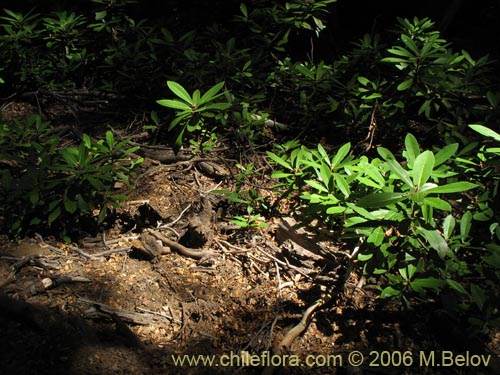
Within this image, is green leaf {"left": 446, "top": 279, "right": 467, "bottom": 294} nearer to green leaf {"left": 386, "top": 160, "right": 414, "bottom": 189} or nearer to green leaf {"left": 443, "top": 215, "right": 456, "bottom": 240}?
green leaf {"left": 443, "top": 215, "right": 456, "bottom": 240}

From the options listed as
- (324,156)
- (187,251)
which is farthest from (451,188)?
(187,251)

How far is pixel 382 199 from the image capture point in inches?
63.6

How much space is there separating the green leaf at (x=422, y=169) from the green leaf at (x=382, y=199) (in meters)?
0.09

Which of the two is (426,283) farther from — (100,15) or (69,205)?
(100,15)

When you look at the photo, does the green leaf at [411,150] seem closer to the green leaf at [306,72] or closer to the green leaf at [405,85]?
the green leaf at [405,85]

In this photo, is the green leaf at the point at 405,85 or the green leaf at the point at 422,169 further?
the green leaf at the point at 405,85

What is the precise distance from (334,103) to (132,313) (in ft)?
6.72

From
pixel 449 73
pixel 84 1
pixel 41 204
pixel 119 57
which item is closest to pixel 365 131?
pixel 449 73

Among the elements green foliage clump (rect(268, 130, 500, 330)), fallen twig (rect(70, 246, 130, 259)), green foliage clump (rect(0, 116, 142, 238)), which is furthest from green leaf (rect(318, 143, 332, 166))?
fallen twig (rect(70, 246, 130, 259))

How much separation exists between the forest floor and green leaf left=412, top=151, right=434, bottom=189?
25.7 inches

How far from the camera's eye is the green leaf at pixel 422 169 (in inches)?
65.3

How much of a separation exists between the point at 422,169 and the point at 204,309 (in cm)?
126

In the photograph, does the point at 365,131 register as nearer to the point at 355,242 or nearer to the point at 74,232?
the point at 355,242

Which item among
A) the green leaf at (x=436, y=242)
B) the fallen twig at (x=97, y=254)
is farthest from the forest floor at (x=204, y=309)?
the green leaf at (x=436, y=242)
